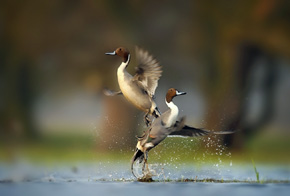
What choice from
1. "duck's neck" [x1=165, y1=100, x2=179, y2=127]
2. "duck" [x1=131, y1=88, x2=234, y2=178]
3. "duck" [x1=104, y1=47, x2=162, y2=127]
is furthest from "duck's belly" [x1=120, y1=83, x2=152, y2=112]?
"duck's neck" [x1=165, y1=100, x2=179, y2=127]

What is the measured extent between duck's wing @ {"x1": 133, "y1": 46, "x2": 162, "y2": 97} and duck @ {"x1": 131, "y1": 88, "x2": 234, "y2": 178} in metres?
0.19

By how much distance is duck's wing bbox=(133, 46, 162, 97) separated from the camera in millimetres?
5652

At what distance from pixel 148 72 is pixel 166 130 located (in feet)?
1.71

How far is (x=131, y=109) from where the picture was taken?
6598mm

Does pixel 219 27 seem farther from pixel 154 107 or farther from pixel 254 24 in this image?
pixel 154 107

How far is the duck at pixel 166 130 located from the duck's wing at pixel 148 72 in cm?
19

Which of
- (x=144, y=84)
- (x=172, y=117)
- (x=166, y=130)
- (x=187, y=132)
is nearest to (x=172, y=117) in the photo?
(x=172, y=117)

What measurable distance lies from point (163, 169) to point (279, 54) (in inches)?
77.5

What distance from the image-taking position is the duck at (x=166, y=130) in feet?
18.0

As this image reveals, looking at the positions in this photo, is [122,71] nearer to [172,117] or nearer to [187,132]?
[172,117]

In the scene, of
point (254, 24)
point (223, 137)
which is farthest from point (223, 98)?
point (254, 24)

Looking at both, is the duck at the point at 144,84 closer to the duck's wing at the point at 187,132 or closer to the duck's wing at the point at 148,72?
the duck's wing at the point at 148,72

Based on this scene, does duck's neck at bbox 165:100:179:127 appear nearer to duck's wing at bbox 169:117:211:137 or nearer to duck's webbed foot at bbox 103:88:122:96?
duck's wing at bbox 169:117:211:137

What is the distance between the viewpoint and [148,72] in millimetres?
5676
